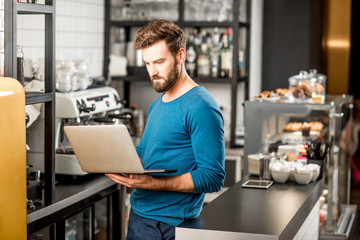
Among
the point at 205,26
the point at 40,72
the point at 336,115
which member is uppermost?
the point at 205,26

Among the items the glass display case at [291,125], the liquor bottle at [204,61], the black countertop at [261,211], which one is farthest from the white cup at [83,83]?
the liquor bottle at [204,61]

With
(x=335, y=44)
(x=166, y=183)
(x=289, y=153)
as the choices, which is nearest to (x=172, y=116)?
(x=166, y=183)

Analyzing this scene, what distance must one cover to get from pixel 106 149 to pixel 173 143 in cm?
28

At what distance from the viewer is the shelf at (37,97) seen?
119 inches

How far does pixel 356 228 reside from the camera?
5.39 metres

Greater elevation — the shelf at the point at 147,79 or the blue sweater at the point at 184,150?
the shelf at the point at 147,79

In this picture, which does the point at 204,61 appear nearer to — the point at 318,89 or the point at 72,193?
the point at 318,89

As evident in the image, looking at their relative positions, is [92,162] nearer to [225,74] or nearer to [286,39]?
[225,74]

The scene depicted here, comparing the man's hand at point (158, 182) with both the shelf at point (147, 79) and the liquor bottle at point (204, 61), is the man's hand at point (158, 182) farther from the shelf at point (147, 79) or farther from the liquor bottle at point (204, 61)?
the liquor bottle at point (204, 61)

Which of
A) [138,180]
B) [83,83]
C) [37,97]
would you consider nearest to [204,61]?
[83,83]

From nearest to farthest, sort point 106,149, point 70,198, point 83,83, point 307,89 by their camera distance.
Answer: point 106,149 < point 70,198 < point 83,83 < point 307,89

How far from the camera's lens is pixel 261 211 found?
294 centimetres

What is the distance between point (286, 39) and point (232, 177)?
1.76 metres

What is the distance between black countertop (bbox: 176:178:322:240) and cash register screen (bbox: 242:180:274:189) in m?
0.03
